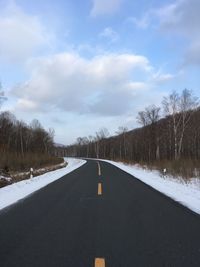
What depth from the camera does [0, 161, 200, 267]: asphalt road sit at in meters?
5.44

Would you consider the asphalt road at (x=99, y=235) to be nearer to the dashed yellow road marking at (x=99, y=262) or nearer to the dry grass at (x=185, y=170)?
the dashed yellow road marking at (x=99, y=262)

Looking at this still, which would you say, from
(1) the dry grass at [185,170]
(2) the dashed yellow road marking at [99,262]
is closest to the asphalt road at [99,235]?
(2) the dashed yellow road marking at [99,262]

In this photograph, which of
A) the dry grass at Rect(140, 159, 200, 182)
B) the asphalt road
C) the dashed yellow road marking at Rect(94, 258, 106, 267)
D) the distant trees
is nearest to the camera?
the dashed yellow road marking at Rect(94, 258, 106, 267)

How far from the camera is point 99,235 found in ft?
23.1

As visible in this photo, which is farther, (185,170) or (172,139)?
(172,139)

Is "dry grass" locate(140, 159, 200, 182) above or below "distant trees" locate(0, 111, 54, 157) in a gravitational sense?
below

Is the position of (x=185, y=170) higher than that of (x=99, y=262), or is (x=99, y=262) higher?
(x=185, y=170)

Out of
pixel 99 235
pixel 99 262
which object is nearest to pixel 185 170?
pixel 99 235

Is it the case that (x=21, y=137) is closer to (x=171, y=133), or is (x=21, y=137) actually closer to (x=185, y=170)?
(x=171, y=133)

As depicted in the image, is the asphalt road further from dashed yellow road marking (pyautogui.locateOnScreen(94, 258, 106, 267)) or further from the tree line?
the tree line

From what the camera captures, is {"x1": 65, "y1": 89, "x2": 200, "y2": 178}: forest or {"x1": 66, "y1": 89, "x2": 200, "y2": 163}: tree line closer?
{"x1": 65, "y1": 89, "x2": 200, "y2": 178}: forest

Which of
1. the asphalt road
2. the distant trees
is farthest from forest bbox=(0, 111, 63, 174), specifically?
the asphalt road

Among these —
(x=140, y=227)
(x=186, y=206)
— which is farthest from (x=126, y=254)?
(x=186, y=206)

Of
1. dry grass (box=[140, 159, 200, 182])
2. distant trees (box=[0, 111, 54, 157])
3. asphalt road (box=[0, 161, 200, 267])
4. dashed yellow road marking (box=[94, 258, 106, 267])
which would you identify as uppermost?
distant trees (box=[0, 111, 54, 157])
